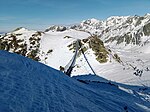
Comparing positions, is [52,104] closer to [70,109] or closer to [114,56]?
[70,109]

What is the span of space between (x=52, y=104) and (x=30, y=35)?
6148 cm

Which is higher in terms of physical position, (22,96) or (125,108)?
(22,96)

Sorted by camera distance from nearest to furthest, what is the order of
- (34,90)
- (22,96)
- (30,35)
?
(22,96) → (34,90) → (30,35)

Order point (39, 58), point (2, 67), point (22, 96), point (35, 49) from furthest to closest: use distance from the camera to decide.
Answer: point (35, 49), point (39, 58), point (2, 67), point (22, 96)

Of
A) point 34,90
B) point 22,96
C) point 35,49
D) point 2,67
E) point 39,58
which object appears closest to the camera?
point 22,96

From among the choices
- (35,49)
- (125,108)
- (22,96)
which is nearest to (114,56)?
(35,49)

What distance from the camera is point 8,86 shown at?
7.91m

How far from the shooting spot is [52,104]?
7.98 metres

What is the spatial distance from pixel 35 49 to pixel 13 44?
215 inches

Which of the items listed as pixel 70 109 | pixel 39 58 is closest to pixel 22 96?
pixel 70 109

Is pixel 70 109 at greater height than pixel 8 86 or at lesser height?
lesser

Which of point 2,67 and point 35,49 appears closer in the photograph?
point 2,67

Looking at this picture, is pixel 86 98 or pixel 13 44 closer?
pixel 86 98

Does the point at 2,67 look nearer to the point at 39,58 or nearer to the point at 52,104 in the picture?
the point at 52,104
